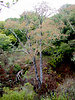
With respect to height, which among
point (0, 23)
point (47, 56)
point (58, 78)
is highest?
point (0, 23)

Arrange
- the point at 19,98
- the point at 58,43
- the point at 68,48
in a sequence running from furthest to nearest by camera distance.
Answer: the point at 58,43
the point at 68,48
the point at 19,98

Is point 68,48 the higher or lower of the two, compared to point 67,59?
higher

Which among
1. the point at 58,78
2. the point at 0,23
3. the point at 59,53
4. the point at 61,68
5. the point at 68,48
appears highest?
the point at 0,23

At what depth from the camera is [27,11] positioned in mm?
5156

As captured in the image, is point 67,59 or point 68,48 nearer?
point 68,48

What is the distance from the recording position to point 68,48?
6.59 metres

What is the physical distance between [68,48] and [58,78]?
2.68m

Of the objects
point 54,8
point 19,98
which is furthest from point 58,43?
point 19,98

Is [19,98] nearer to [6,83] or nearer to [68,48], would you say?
[6,83]

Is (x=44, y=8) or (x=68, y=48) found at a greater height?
(x=44, y=8)

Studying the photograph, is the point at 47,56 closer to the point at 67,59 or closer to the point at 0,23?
the point at 67,59

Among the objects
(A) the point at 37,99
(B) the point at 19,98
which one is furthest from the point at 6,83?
(A) the point at 37,99

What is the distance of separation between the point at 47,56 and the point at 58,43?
6.41 ft

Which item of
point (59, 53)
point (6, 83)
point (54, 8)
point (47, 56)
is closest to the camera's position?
point (54, 8)
